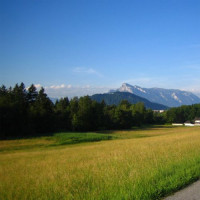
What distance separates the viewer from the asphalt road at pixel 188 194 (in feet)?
17.9

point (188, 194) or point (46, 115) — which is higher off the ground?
point (46, 115)

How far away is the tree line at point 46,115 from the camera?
184 ft

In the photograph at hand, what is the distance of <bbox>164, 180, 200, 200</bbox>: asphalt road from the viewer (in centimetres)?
546

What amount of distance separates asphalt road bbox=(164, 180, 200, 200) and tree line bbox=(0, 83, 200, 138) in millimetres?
53667

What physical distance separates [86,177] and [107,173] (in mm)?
822

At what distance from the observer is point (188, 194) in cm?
571

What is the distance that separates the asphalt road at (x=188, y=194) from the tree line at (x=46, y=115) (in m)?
53.7

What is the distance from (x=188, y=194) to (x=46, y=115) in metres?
61.9

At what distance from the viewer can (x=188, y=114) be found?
478ft

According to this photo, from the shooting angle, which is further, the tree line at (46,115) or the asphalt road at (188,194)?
Result: the tree line at (46,115)

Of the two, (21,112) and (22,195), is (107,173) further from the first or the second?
(21,112)

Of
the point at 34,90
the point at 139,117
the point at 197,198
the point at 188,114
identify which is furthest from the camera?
the point at 188,114

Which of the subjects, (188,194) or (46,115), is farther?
(46,115)

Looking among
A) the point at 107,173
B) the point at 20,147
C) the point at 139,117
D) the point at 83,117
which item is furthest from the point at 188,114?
the point at 107,173
